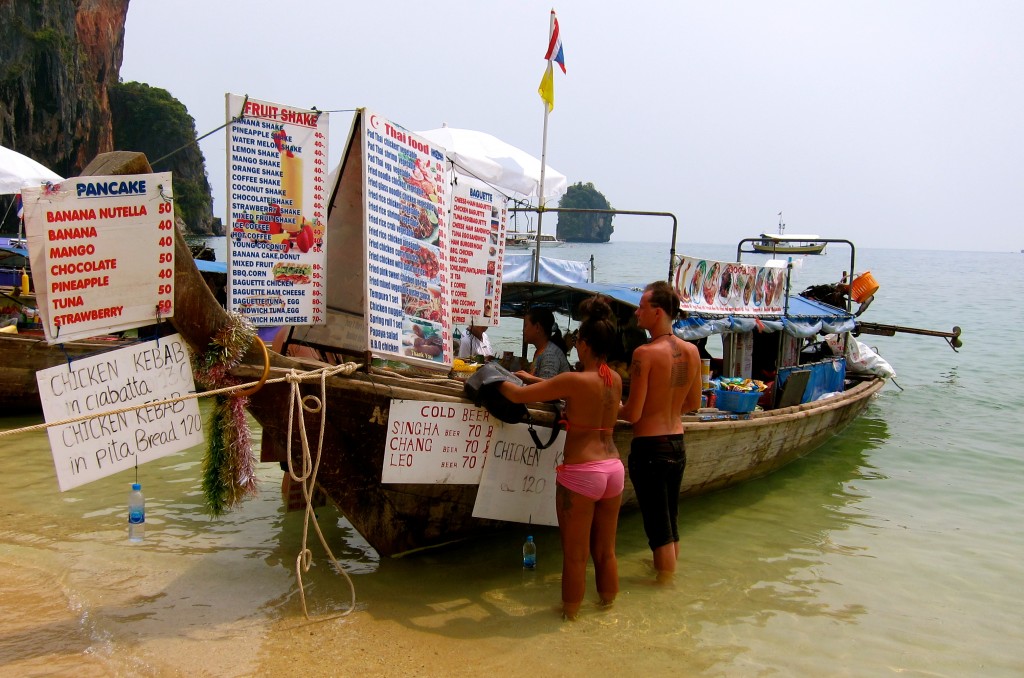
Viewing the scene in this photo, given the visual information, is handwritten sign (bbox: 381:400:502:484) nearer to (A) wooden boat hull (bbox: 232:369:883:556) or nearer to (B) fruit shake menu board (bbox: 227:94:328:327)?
(A) wooden boat hull (bbox: 232:369:883:556)

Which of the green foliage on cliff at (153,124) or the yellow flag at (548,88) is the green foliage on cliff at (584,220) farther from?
the yellow flag at (548,88)

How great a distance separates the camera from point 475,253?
5898 millimetres

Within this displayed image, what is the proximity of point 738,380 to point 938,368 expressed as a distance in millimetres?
15248

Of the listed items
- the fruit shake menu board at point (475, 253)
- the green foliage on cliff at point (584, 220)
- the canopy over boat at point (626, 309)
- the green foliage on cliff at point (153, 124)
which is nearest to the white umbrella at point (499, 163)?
the canopy over boat at point (626, 309)

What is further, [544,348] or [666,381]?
[544,348]

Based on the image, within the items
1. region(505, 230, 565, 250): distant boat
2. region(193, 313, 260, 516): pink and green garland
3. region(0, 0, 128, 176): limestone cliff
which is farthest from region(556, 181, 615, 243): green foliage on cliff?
region(193, 313, 260, 516): pink and green garland

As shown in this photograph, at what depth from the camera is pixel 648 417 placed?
5.21 m

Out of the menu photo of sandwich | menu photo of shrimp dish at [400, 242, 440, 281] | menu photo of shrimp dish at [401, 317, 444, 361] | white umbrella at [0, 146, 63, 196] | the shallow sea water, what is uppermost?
white umbrella at [0, 146, 63, 196]

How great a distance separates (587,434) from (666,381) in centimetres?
83

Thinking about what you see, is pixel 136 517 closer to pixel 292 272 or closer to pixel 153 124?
pixel 292 272

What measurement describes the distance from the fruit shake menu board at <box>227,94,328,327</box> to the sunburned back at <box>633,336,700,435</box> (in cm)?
216

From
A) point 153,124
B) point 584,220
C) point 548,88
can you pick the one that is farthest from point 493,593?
point 584,220

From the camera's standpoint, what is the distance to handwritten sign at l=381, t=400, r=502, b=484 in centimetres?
441

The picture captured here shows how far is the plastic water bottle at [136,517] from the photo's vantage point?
5.27 meters
